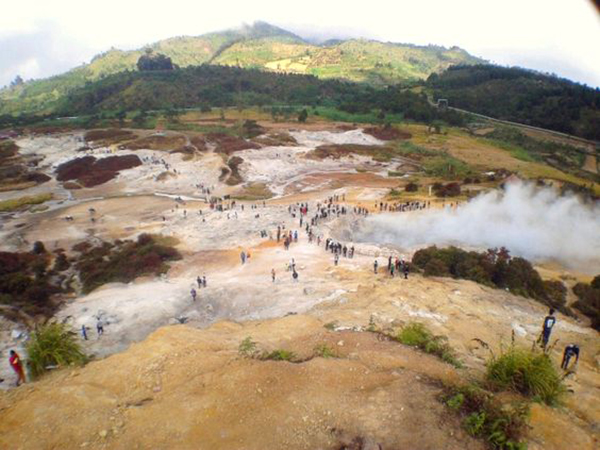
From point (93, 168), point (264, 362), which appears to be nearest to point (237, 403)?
point (264, 362)

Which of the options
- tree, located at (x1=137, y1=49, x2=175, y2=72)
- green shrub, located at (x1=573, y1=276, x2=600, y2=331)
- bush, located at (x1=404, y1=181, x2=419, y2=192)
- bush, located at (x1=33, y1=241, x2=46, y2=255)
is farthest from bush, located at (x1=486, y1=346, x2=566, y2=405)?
tree, located at (x1=137, y1=49, x2=175, y2=72)

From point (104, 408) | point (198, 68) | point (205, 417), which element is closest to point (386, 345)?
point (205, 417)

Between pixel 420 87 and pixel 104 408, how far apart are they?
432 ft

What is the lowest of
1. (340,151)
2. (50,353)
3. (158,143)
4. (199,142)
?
(340,151)

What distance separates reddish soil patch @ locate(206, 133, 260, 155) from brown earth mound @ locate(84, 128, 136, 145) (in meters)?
15.8

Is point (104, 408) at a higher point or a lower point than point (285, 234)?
higher

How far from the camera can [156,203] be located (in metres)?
47.7

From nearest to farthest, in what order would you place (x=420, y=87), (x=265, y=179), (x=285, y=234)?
(x=285, y=234) → (x=265, y=179) → (x=420, y=87)

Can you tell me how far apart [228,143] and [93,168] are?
22.0 metres

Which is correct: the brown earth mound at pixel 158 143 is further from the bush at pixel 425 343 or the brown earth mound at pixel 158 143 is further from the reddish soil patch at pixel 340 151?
the bush at pixel 425 343

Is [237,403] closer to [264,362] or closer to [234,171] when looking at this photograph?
[264,362]

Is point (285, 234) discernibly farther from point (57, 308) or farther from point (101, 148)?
point (101, 148)

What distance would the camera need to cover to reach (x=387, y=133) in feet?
269

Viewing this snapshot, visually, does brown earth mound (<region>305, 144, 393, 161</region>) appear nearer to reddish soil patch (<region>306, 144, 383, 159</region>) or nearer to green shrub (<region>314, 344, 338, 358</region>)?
reddish soil patch (<region>306, 144, 383, 159</region>)
